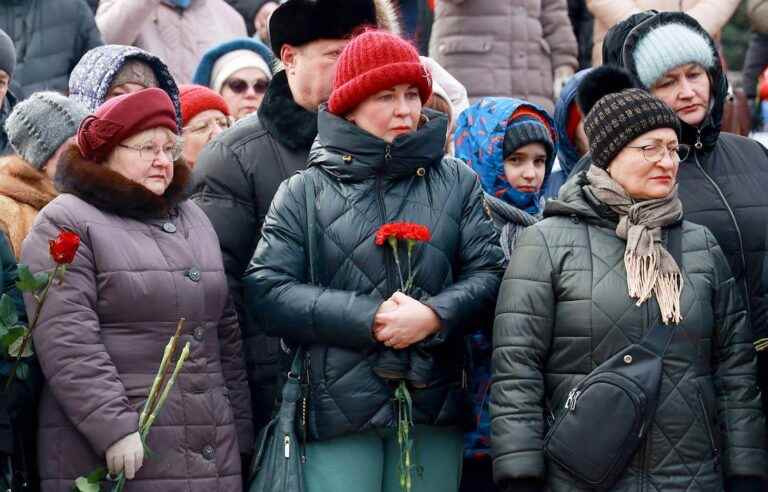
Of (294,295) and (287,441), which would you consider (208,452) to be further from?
(294,295)

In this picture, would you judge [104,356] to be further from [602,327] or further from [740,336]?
[740,336]

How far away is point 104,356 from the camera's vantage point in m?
4.78

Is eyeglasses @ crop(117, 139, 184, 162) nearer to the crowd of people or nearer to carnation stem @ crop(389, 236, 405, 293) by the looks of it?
the crowd of people

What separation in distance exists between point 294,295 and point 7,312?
37.6 inches

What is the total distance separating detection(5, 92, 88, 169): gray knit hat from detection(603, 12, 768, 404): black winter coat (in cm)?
234

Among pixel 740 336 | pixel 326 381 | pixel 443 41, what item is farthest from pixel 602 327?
pixel 443 41

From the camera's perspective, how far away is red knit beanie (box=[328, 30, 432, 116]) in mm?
5266

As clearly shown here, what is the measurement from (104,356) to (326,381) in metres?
0.77

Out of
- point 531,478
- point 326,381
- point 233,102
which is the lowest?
point 531,478

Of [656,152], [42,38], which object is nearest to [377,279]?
[656,152]

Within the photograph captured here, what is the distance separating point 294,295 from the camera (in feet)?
16.7

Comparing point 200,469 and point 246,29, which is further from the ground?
point 246,29

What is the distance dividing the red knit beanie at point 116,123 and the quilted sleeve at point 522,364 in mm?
1362

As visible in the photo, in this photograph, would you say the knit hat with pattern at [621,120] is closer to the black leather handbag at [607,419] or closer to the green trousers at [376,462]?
the black leather handbag at [607,419]
